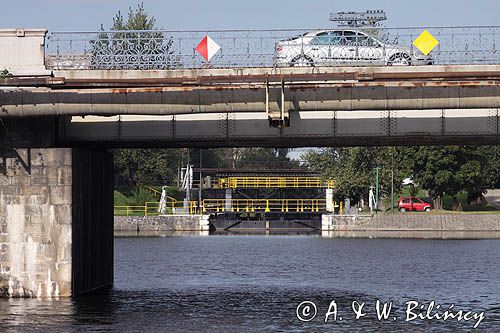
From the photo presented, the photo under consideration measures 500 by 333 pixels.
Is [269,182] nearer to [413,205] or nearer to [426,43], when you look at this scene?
[413,205]

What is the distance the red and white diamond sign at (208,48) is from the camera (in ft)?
151

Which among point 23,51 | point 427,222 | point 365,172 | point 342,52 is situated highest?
point 342,52

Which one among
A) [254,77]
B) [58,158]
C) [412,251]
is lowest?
[412,251]

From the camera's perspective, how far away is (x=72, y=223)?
142 ft

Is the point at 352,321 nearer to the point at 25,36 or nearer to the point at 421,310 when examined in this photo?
the point at 421,310

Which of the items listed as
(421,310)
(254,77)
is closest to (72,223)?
(254,77)

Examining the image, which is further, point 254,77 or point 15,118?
point 15,118

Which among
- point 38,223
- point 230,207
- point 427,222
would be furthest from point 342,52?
point 230,207

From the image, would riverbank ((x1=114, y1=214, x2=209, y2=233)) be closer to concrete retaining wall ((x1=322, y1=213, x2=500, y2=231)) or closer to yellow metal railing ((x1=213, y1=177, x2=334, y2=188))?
yellow metal railing ((x1=213, y1=177, x2=334, y2=188))

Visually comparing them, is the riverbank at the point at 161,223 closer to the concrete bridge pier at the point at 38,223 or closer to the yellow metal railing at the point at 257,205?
the yellow metal railing at the point at 257,205

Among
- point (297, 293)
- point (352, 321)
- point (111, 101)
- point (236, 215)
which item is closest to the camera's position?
point (352, 321)

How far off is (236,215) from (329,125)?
227 feet

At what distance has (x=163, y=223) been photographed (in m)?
110

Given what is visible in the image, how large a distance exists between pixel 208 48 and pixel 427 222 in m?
61.8
